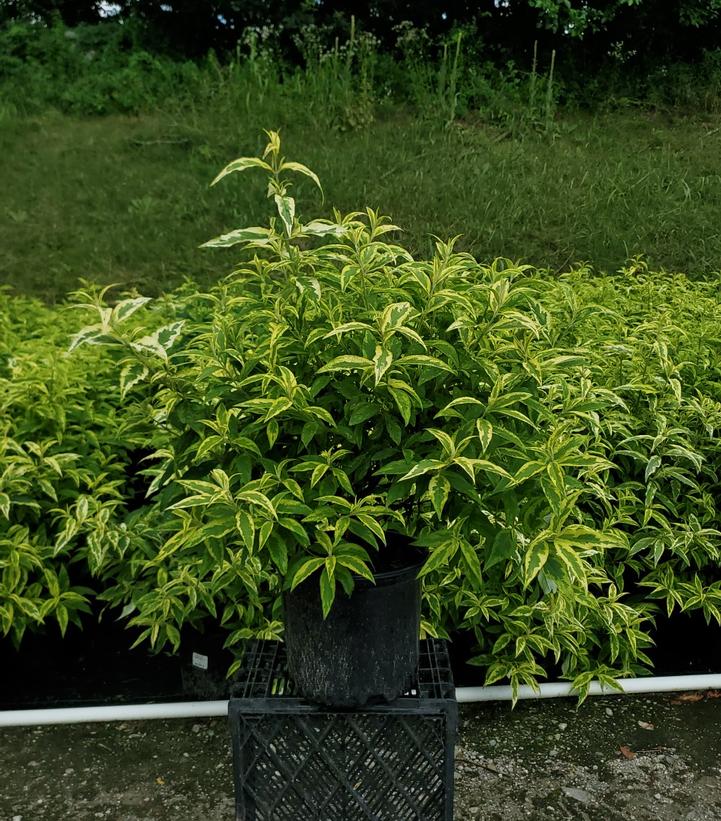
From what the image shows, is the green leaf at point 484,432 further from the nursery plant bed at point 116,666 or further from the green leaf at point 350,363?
the nursery plant bed at point 116,666

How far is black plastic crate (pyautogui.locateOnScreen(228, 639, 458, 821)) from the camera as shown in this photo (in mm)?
1829

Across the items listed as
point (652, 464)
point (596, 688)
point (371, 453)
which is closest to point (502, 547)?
point (371, 453)

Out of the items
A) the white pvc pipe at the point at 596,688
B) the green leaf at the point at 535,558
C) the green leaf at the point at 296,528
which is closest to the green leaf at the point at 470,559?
the green leaf at the point at 535,558

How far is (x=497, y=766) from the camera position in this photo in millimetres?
2363

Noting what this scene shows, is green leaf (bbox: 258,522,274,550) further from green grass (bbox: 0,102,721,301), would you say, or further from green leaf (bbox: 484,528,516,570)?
green grass (bbox: 0,102,721,301)

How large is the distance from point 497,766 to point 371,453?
3.87 feet

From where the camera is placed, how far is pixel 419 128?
24.1 feet

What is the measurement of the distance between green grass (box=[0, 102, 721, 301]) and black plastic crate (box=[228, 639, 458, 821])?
4.10 m

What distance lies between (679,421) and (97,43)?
9.73 meters

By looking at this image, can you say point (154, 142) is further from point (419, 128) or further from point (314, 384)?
point (314, 384)

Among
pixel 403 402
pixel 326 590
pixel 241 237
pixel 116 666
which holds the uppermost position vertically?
pixel 241 237

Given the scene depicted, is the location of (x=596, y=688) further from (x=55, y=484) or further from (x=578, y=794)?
(x=55, y=484)

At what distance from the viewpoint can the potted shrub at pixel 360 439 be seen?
160 centimetres

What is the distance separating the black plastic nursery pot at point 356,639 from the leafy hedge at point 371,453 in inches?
3.5
